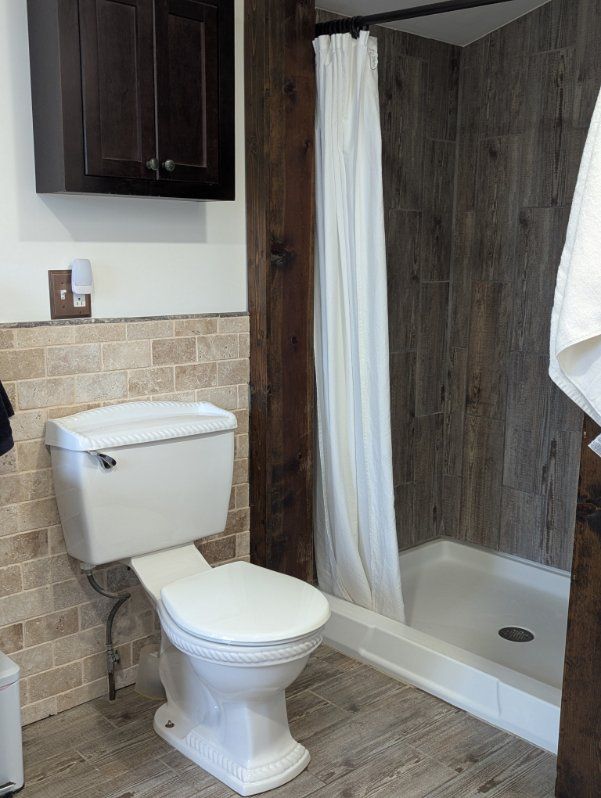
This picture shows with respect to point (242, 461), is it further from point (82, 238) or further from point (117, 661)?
point (82, 238)

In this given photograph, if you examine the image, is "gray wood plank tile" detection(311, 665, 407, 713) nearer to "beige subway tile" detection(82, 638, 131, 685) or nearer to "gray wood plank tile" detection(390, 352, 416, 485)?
"beige subway tile" detection(82, 638, 131, 685)


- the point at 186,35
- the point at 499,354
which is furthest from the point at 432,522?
the point at 186,35

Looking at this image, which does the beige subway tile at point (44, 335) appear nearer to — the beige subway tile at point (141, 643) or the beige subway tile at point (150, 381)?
the beige subway tile at point (150, 381)

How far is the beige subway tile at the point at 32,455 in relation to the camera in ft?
7.29

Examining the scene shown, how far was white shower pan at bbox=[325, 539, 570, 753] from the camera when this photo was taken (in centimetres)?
230

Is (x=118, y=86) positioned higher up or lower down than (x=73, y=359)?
higher up

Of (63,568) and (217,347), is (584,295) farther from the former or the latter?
(63,568)

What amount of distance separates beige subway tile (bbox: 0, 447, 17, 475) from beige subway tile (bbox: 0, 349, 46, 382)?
0.19m

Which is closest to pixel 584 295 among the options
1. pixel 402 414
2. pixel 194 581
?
pixel 194 581

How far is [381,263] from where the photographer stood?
8.61 ft

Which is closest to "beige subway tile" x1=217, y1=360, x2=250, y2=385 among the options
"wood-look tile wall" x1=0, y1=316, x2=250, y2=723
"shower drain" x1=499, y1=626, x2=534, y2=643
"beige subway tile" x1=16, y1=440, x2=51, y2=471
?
"wood-look tile wall" x1=0, y1=316, x2=250, y2=723

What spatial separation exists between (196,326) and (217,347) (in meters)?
0.11

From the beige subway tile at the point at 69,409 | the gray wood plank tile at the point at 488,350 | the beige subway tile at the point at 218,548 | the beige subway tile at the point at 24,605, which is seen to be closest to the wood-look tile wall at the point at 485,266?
the gray wood plank tile at the point at 488,350

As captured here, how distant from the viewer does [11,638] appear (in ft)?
7.46
